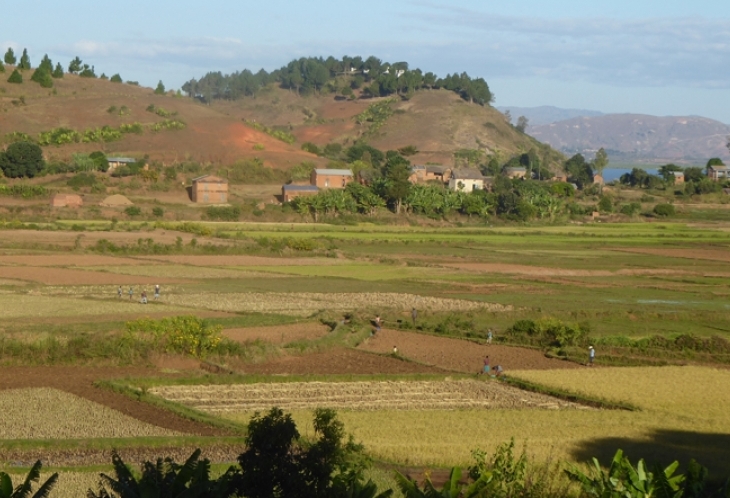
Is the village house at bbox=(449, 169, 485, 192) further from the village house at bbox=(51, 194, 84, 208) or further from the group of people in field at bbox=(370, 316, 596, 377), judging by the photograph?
the group of people in field at bbox=(370, 316, 596, 377)

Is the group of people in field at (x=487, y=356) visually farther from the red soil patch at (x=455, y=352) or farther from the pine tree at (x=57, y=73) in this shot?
the pine tree at (x=57, y=73)

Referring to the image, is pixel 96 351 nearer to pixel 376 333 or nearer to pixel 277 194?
pixel 376 333

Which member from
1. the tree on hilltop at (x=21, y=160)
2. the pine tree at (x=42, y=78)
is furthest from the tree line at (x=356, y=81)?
the tree on hilltop at (x=21, y=160)

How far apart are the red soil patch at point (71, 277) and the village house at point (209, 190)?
31.1m

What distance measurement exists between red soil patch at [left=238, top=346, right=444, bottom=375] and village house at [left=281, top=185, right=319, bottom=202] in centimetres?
4816

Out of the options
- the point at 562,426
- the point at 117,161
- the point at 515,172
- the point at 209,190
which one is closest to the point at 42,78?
the point at 117,161

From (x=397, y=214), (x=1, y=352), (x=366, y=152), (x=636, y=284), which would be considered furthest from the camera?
(x=366, y=152)

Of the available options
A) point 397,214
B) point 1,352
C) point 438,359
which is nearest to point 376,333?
point 438,359

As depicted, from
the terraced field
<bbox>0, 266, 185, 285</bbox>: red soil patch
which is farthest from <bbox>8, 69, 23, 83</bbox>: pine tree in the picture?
the terraced field

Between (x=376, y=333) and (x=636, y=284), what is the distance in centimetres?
1772

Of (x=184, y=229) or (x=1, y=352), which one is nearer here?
(x=1, y=352)

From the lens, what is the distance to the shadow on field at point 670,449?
18.0 m

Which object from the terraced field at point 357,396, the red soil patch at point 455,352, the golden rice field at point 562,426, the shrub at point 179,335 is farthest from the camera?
the red soil patch at point 455,352

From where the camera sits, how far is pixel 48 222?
6072cm
